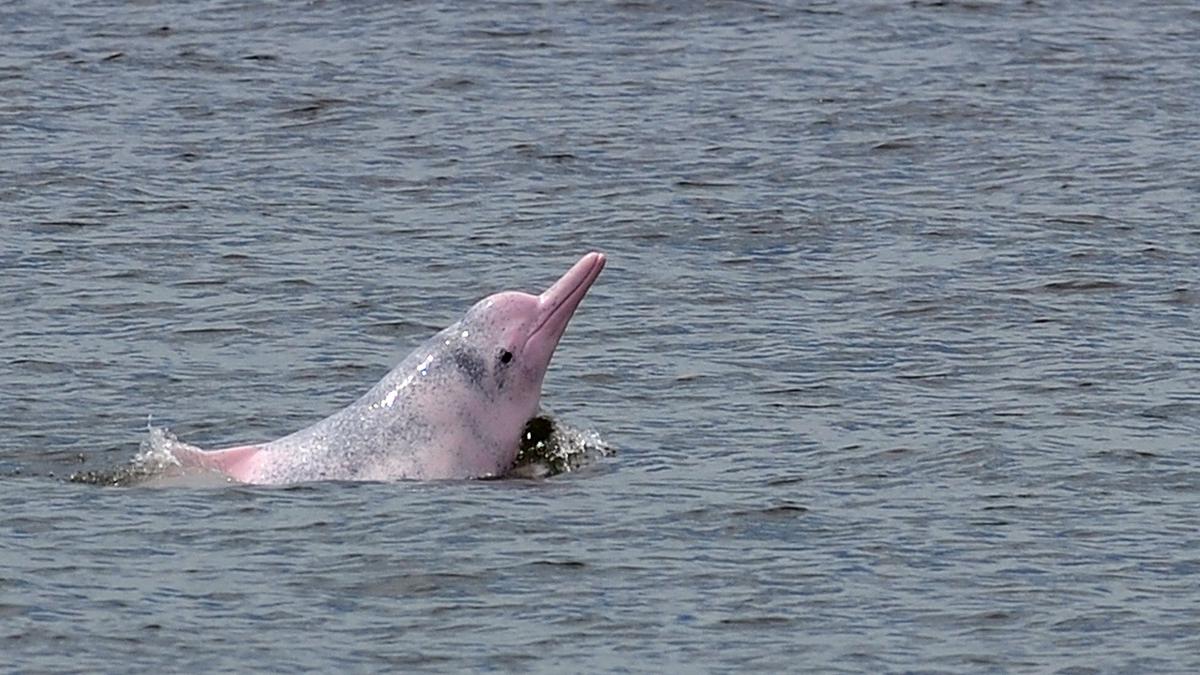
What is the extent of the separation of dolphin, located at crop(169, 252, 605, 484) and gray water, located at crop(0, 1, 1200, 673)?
32 centimetres

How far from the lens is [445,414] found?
1814 centimetres

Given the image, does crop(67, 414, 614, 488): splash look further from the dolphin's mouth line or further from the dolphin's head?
the dolphin's mouth line

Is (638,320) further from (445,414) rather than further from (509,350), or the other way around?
(445,414)

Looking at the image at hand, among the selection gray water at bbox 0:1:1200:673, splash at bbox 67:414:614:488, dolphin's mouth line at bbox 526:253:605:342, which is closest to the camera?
gray water at bbox 0:1:1200:673

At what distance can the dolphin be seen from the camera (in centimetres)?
1781

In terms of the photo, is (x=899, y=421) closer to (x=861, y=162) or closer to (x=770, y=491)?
(x=770, y=491)

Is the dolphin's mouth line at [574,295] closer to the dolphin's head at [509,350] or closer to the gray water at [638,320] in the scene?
the dolphin's head at [509,350]

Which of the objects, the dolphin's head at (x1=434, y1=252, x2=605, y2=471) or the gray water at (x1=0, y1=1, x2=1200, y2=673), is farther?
the dolphin's head at (x1=434, y1=252, x2=605, y2=471)

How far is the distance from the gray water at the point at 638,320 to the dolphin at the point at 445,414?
0.32 m

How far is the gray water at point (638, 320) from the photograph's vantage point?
1523 centimetres

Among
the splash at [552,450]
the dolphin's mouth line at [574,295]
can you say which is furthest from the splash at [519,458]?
the dolphin's mouth line at [574,295]

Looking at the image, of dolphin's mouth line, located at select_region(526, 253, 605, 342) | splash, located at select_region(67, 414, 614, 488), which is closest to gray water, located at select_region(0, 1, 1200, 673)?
splash, located at select_region(67, 414, 614, 488)

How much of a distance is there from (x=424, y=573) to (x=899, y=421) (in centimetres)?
465

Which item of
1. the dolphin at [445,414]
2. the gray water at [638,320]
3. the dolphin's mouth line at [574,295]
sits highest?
the dolphin's mouth line at [574,295]
